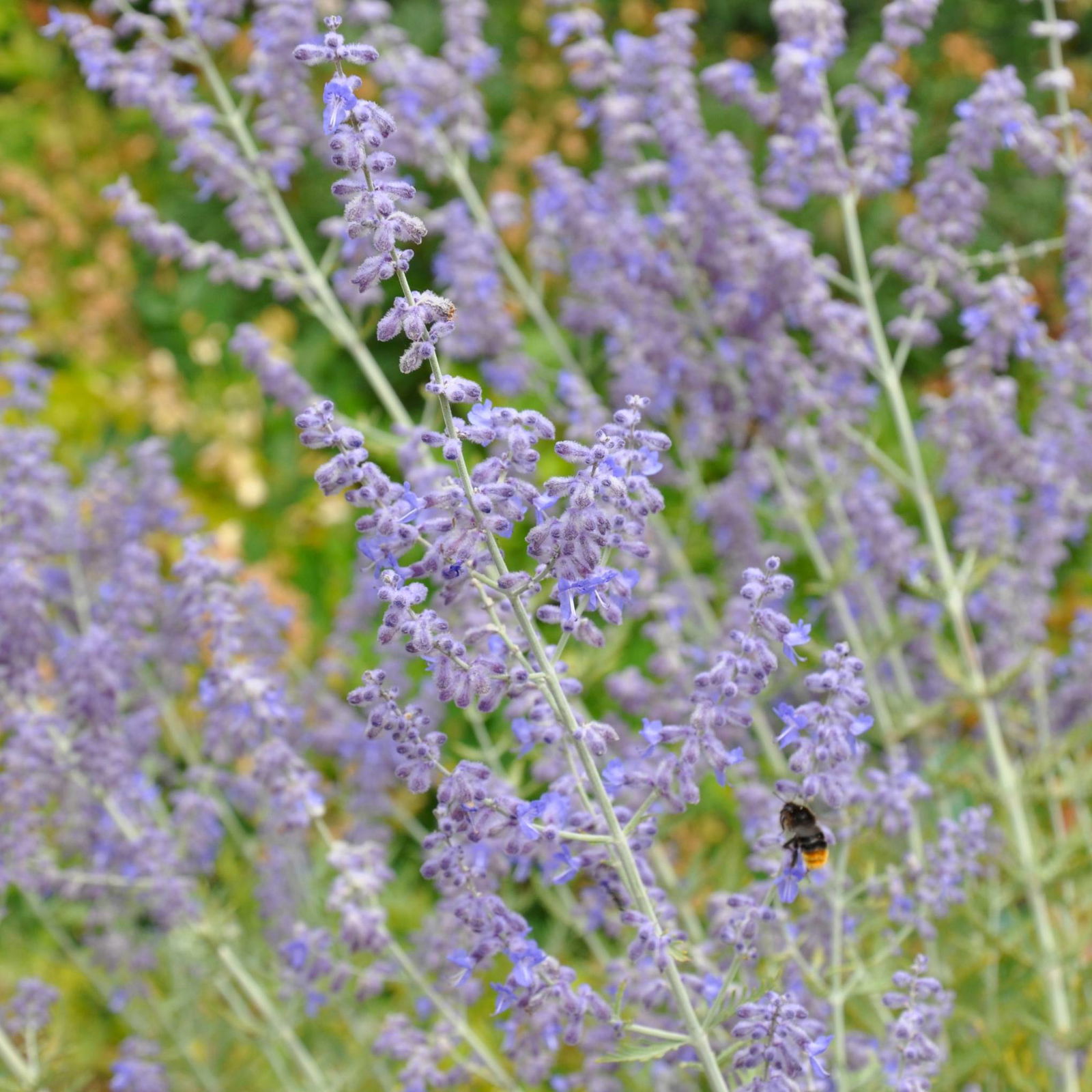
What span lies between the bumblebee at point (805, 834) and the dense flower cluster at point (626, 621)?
3 centimetres

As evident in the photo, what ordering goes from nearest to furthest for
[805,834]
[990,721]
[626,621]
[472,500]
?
[472,500] < [805,834] < [990,721] < [626,621]

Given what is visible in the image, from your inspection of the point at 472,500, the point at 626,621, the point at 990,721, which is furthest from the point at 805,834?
the point at 626,621

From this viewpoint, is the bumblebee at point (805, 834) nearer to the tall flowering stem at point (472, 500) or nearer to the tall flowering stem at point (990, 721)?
the tall flowering stem at point (472, 500)

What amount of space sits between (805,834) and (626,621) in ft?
7.37

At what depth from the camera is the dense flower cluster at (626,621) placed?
3295 mm

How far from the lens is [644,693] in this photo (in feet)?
13.6

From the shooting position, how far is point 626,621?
15.6 ft

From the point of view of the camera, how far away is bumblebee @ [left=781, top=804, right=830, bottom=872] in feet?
8.31

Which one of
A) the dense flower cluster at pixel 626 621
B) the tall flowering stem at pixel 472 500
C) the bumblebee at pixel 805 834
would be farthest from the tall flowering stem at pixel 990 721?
the tall flowering stem at pixel 472 500

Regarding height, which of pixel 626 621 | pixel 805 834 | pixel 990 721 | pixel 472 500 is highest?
pixel 472 500

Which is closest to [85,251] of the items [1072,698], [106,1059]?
[106,1059]

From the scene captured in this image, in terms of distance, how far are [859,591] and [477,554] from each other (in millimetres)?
3262

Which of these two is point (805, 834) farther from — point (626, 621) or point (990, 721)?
point (626, 621)

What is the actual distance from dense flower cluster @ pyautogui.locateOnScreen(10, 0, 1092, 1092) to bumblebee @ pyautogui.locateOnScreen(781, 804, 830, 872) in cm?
3
